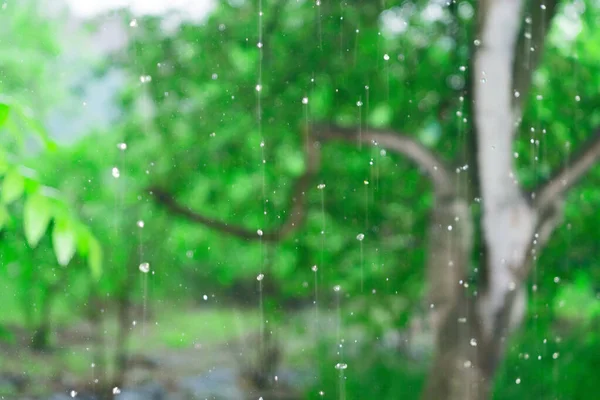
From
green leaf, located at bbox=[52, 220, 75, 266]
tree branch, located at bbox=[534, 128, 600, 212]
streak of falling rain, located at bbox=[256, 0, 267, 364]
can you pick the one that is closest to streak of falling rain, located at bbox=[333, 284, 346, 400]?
streak of falling rain, located at bbox=[256, 0, 267, 364]

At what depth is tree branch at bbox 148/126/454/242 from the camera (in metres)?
1.31

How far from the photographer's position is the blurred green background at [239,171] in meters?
1.30

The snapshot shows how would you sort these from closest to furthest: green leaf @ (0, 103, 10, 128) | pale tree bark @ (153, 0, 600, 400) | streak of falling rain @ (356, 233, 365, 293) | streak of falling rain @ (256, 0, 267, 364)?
green leaf @ (0, 103, 10, 128) < pale tree bark @ (153, 0, 600, 400) < streak of falling rain @ (256, 0, 267, 364) < streak of falling rain @ (356, 233, 365, 293)

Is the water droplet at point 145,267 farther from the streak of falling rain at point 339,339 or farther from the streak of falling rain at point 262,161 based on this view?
the streak of falling rain at point 339,339

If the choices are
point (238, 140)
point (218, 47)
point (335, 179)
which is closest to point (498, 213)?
point (335, 179)

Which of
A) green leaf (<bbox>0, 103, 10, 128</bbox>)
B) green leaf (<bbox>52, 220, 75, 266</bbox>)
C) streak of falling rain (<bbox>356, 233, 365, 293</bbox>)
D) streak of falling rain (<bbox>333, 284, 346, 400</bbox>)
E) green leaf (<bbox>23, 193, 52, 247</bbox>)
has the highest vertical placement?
green leaf (<bbox>0, 103, 10, 128</bbox>)

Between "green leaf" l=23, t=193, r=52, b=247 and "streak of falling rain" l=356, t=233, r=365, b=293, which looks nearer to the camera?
"green leaf" l=23, t=193, r=52, b=247

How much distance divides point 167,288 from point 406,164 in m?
0.61

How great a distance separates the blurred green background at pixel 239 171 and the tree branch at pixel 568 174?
45 mm

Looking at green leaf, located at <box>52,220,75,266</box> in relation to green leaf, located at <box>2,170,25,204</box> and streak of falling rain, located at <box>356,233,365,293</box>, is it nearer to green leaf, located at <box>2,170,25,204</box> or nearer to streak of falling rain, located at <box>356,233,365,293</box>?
green leaf, located at <box>2,170,25,204</box>

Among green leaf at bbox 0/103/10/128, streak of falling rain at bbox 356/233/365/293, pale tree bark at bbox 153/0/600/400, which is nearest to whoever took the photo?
green leaf at bbox 0/103/10/128

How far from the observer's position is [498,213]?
4.09 feet

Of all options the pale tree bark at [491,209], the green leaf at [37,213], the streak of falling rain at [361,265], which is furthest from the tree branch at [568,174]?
the green leaf at [37,213]

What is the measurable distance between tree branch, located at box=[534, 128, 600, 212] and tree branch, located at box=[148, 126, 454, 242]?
0.60 ft
